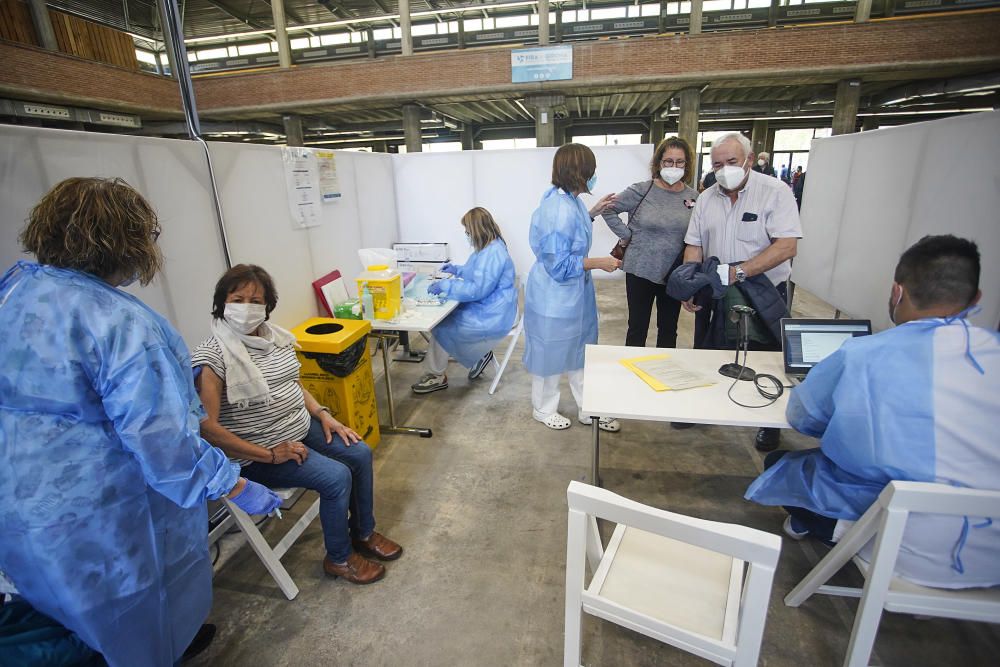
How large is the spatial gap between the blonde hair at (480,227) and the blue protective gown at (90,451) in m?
1.99

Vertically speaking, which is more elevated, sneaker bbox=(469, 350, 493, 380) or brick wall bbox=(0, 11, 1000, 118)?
brick wall bbox=(0, 11, 1000, 118)

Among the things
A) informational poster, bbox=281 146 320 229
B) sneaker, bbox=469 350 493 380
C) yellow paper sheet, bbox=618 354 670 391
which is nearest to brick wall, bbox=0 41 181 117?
informational poster, bbox=281 146 320 229

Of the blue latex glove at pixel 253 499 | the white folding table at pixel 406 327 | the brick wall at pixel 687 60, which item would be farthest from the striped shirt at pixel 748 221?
the brick wall at pixel 687 60

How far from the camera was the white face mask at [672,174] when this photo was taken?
2445 millimetres

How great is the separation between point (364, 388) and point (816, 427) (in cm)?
197

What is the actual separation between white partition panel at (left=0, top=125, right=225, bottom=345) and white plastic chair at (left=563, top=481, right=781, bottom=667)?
1847 mm

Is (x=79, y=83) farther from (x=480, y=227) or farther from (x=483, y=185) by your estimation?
(x=480, y=227)

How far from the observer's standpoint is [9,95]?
7008 mm

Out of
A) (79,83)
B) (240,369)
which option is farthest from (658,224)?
(79,83)

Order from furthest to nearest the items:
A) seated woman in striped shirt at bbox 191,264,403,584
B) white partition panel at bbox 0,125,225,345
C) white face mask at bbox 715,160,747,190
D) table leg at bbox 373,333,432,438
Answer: table leg at bbox 373,333,432,438, white face mask at bbox 715,160,747,190, seated woman in striped shirt at bbox 191,264,403,584, white partition panel at bbox 0,125,225,345

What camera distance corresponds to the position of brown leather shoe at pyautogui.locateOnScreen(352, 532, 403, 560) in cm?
185

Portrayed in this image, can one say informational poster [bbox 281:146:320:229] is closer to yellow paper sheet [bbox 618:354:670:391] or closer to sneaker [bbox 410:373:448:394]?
sneaker [bbox 410:373:448:394]

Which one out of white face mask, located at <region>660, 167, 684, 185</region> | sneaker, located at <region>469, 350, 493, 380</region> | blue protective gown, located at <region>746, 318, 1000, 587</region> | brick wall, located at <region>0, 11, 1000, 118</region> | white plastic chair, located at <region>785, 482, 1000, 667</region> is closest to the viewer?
white plastic chair, located at <region>785, 482, 1000, 667</region>

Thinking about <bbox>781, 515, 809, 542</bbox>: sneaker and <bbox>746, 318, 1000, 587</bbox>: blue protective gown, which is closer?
<bbox>746, 318, 1000, 587</bbox>: blue protective gown
